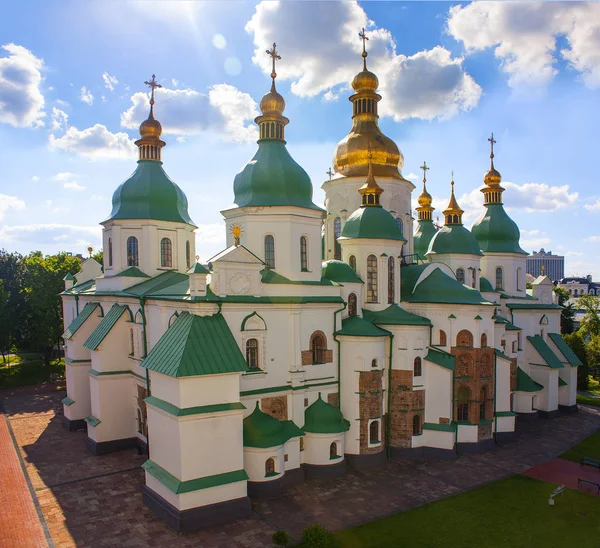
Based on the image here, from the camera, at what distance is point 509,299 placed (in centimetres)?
3391

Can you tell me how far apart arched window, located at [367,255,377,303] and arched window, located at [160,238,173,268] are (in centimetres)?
1145

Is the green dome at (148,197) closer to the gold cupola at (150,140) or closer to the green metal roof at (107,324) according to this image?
the gold cupola at (150,140)

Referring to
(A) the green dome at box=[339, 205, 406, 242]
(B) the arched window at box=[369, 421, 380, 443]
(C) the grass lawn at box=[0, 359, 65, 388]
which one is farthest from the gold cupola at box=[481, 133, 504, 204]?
(C) the grass lawn at box=[0, 359, 65, 388]

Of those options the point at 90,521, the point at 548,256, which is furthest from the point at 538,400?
the point at 548,256

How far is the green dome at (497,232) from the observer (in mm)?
34250

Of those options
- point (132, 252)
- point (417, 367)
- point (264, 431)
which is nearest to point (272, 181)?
point (132, 252)

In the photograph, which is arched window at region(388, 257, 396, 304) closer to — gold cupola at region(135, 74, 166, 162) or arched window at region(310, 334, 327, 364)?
arched window at region(310, 334, 327, 364)

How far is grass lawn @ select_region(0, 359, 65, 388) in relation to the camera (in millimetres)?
40281

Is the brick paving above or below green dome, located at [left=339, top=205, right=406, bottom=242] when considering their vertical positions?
below

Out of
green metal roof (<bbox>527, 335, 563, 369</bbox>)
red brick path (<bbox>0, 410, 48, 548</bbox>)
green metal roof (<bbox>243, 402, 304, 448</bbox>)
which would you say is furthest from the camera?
green metal roof (<bbox>527, 335, 563, 369</bbox>)

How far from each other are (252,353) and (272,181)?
7.84 m

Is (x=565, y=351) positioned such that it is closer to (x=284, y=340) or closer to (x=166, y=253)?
(x=284, y=340)

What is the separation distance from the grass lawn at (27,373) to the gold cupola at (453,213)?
35032mm

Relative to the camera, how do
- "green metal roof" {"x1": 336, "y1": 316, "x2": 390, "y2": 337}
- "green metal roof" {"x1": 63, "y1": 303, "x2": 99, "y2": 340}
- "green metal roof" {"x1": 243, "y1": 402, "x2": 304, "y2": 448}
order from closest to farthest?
1. "green metal roof" {"x1": 243, "y1": 402, "x2": 304, "y2": 448}
2. "green metal roof" {"x1": 336, "y1": 316, "x2": 390, "y2": 337}
3. "green metal roof" {"x1": 63, "y1": 303, "x2": 99, "y2": 340}
